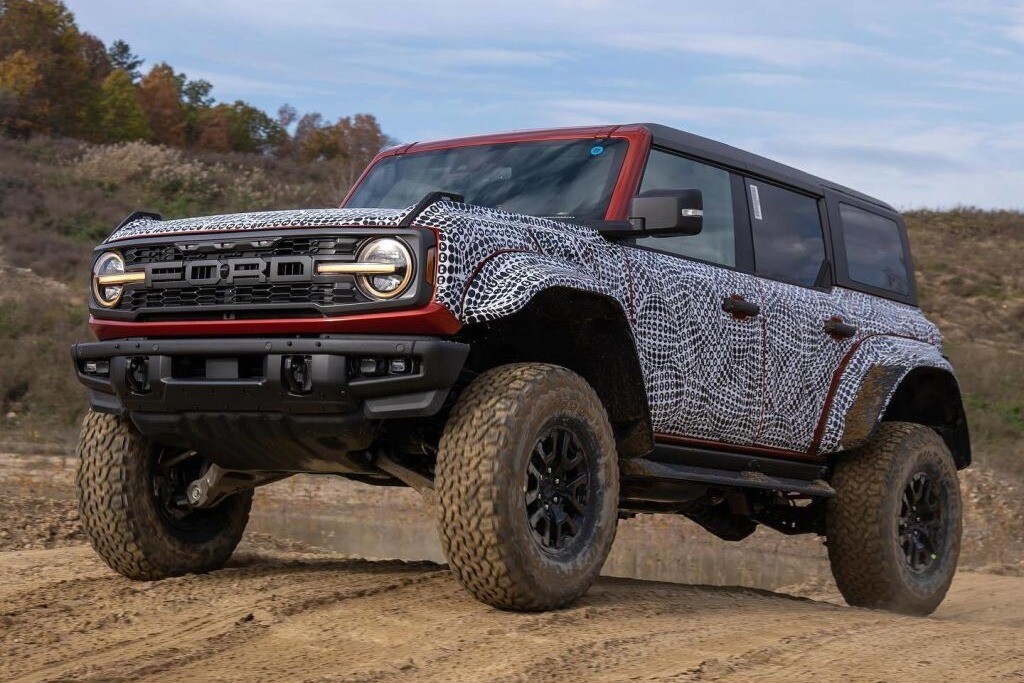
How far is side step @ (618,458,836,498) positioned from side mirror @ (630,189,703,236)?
3.28 feet

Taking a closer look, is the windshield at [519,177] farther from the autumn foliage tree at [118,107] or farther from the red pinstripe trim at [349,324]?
the autumn foliage tree at [118,107]

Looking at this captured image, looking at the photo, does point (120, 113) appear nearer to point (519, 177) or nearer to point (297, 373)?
point (519, 177)

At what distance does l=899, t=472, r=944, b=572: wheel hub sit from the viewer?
7.40 meters

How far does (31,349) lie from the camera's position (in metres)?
19.9

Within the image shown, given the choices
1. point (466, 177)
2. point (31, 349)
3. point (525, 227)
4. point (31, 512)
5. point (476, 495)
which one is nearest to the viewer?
point (476, 495)

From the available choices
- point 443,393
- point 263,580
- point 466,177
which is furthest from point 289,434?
point 466,177

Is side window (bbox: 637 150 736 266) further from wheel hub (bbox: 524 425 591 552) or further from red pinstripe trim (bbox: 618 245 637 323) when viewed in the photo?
wheel hub (bbox: 524 425 591 552)

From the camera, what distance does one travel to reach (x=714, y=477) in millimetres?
5996

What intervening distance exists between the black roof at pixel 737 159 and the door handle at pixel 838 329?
79 centimetres

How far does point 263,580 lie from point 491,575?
4.29 feet

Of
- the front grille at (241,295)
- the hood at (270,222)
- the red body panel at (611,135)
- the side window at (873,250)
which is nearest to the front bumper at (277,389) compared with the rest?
the front grille at (241,295)

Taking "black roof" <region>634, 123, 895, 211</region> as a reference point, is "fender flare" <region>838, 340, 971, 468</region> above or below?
below

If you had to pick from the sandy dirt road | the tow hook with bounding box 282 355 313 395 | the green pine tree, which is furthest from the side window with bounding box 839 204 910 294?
the green pine tree

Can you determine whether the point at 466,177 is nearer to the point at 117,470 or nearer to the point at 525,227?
the point at 525,227
